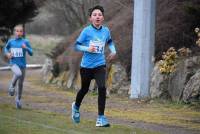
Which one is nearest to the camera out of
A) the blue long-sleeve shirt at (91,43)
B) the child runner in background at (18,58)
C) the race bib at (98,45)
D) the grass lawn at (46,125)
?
the grass lawn at (46,125)

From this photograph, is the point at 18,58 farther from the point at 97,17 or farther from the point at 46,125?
the point at 97,17

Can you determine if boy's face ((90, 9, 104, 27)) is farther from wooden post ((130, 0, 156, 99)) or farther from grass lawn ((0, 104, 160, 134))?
wooden post ((130, 0, 156, 99))

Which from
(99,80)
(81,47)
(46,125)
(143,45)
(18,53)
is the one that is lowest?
(46,125)

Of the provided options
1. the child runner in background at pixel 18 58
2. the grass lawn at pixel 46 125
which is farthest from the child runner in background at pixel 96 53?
the child runner in background at pixel 18 58

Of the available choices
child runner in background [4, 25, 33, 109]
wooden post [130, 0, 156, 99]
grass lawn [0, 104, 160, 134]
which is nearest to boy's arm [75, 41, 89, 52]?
grass lawn [0, 104, 160, 134]

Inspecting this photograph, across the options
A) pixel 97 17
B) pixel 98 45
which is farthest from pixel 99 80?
pixel 97 17

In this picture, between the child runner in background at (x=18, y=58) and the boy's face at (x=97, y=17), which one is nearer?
the boy's face at (x=97, y=17)

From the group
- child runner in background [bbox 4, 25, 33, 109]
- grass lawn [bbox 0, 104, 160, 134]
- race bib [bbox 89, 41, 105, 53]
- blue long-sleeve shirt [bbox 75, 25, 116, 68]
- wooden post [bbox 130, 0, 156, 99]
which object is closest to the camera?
grass lawn [bbox 0, 104, 160, 134]

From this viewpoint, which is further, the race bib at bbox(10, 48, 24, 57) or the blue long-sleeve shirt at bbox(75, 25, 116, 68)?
the race bib at bbox(10, 48, 24, 57)

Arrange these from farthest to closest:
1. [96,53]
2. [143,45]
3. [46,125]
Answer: [143,45] → [46,125] → [96,53]

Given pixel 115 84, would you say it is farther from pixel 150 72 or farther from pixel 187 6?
pixel 187 6

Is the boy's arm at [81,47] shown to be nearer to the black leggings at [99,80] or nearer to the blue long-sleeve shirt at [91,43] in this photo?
the blue long-sleeve shirt at [91,43]

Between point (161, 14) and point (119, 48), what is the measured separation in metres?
1.78

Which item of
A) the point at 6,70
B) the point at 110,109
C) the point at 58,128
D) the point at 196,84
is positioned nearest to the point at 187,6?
the point at 196,84
